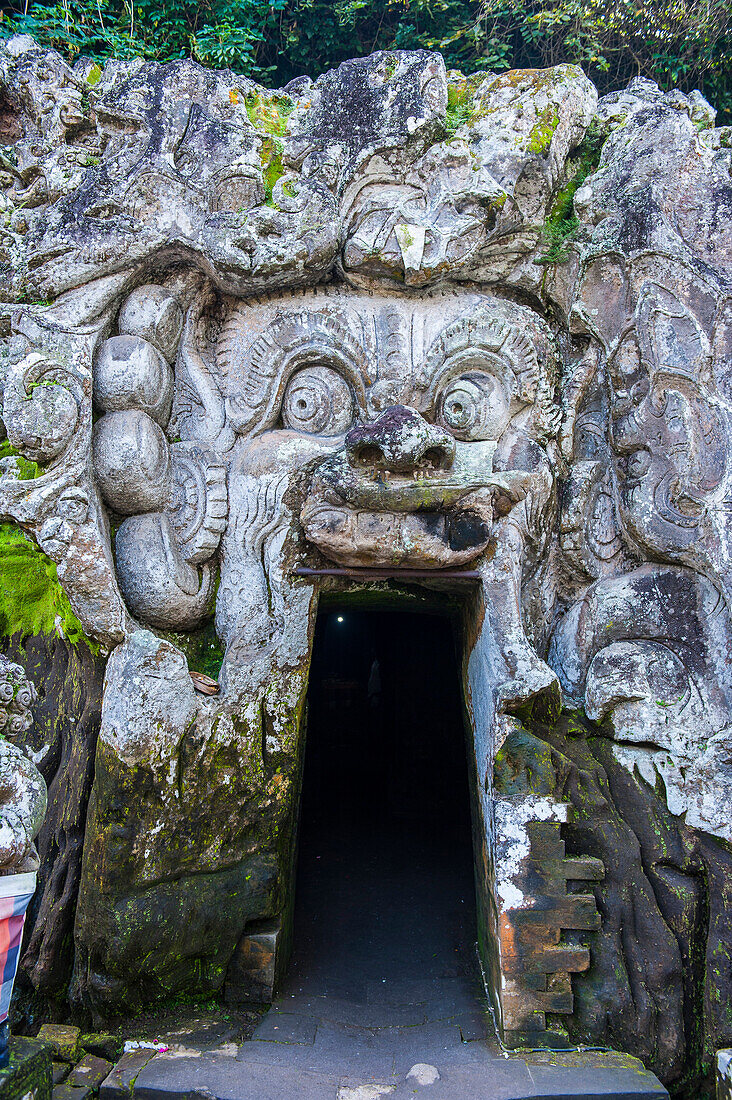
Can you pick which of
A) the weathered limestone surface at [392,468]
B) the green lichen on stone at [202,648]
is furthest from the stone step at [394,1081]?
the green lichen on stone at [202,648]

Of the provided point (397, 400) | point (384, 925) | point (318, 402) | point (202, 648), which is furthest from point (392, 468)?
point (384, 925)

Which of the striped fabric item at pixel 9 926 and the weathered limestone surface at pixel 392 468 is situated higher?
the weathered limestone surface at pixel 392 468

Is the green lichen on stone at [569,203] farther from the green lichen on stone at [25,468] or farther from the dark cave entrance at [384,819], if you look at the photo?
the green lichen on stone at [25,468]

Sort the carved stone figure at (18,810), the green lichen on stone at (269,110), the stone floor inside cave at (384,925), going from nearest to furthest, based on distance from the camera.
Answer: the carved stone figure at (18,810)
the stone floor inside cave at (384,925)
the green lichen on stone at (269,110)

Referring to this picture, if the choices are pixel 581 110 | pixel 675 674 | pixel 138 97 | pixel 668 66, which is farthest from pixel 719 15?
pixel 675 674

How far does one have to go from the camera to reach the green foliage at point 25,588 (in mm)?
3867

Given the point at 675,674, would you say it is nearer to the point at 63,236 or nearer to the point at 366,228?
the point at 366,228

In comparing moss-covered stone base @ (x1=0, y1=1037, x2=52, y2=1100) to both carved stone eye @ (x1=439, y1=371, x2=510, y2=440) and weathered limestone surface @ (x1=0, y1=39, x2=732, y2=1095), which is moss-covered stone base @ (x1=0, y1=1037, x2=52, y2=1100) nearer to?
weathered limestone surface @ (x1=0, y1=39, x2=732, y2=1095)

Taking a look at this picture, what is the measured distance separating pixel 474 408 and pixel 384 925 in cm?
329

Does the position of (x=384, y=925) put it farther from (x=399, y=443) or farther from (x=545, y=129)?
(x=545, y=129)

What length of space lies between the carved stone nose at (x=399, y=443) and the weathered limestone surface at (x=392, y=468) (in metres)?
0.02

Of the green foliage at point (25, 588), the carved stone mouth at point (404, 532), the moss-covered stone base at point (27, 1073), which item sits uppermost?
the carved stone mouth at point (404, 532)

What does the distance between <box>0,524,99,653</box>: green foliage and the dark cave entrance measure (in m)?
2.32

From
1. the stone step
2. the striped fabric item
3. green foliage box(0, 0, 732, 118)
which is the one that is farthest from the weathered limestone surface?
green foliage box(0, 0, 732, 118)
